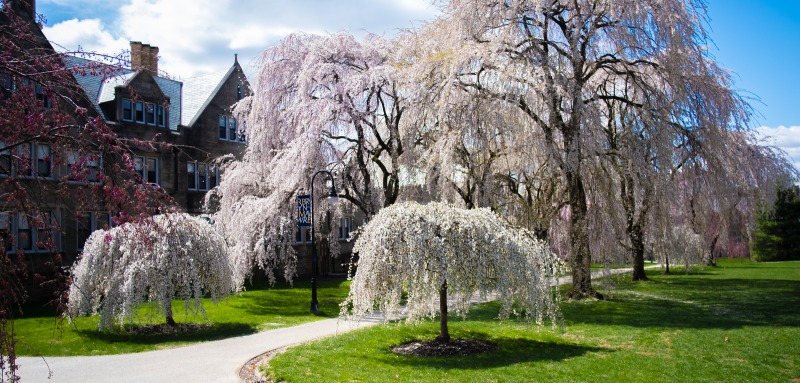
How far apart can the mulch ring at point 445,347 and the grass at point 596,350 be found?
0.98 feet

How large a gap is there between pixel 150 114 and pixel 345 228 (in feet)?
54.0

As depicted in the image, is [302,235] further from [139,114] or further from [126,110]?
[126,110]

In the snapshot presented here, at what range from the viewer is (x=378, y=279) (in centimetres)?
1142

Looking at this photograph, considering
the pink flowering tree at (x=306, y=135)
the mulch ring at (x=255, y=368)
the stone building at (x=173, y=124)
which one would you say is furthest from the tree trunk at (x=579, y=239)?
the stone building at (x=173, y=124)

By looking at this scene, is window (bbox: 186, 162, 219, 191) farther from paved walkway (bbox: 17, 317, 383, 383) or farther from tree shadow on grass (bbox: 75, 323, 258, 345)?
paved walkway (bbox: 17, 317, 383, 383)

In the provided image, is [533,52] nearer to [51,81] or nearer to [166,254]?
[166,254]

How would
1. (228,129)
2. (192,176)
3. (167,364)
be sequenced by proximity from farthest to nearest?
(228,129) < (192,176) < (167,364)

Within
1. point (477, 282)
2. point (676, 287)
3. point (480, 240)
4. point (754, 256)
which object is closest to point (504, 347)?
point (477, 282)

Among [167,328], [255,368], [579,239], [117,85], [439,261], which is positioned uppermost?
[117,85]

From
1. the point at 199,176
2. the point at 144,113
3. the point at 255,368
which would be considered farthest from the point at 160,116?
the point at 255,368

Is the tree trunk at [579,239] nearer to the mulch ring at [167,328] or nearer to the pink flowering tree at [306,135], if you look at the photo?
the pink flowering tree at [306,135]

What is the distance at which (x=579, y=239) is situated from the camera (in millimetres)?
18875

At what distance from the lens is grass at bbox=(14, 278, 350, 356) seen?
13922 mm

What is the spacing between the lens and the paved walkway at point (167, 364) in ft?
35.7
